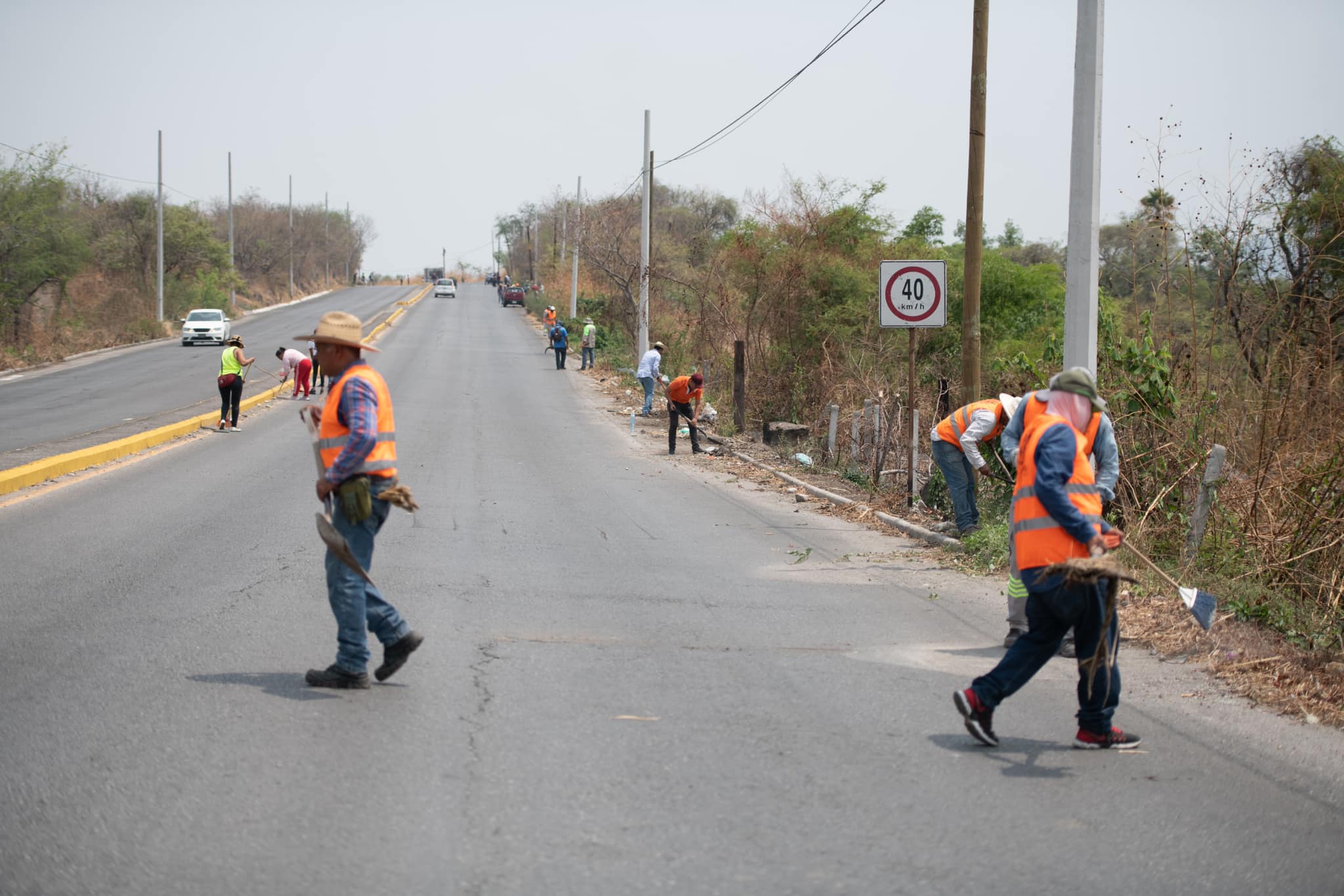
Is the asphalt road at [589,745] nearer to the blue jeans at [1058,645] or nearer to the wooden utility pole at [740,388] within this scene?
the blue jeans at [1058,645]

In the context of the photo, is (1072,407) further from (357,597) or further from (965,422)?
(965,422)

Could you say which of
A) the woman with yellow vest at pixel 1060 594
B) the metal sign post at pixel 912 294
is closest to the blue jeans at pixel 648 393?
the metal sign post at pixel 912 294

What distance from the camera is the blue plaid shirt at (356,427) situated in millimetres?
5688

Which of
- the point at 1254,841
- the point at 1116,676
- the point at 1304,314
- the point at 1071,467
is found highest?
the point at 1304,314

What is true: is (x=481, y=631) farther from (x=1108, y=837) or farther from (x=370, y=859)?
(x=1108, y=837)

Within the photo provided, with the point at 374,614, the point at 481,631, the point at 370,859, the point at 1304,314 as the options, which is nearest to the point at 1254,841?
the point at 370,859

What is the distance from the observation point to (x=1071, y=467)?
546cm

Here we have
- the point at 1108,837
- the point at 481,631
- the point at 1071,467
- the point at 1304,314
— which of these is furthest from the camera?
the point at 1304,314

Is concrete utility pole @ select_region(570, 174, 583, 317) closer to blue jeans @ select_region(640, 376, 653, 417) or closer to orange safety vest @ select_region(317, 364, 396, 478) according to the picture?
blue jeans @ select_region(640, 376, 653, 417)

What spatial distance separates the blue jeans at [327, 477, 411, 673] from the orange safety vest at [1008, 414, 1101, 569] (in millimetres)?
3103

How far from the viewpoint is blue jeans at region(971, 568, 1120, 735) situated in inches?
211

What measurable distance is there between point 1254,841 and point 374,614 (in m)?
4.04

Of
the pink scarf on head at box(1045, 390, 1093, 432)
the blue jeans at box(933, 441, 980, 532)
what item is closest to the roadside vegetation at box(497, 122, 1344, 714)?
the blue jeans at box(933, 441, 980, 532)

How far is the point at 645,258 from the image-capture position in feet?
110
